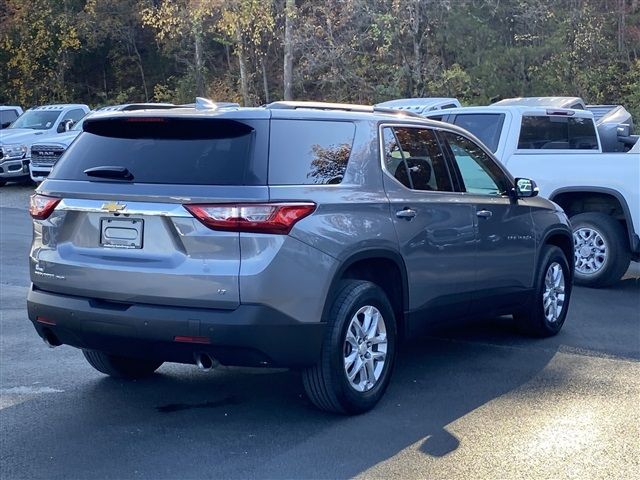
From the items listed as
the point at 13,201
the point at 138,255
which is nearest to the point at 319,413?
the point at 138,255

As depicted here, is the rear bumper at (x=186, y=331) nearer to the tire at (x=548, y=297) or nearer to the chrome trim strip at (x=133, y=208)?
the chrome trim strip at (x=133, y=208)

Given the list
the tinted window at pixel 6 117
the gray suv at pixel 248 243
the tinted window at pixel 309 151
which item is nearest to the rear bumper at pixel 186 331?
the gray suv at pixel 248 243

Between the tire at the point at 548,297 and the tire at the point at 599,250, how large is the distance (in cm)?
233

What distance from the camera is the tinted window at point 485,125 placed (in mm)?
11328

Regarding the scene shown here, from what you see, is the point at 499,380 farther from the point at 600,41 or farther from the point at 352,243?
the point at 600,41

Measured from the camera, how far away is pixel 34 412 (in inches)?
227

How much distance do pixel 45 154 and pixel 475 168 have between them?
16156mm

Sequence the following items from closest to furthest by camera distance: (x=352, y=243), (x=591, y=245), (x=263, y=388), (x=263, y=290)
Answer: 1. (x=263, y=290)
2. (x=352, y=243)
3. (x=263, y=388)
4. (x=591, y=245)

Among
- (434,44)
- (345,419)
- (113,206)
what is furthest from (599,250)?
(434,44)

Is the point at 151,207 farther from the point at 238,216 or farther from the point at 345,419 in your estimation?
the point at 345,419

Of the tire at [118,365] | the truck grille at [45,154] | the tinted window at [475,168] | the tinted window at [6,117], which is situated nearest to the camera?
the tire at [118,365]

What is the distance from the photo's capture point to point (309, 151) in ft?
17.9

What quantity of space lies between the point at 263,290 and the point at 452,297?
1943 millimetres

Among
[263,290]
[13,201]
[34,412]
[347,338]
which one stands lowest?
[13,201]
